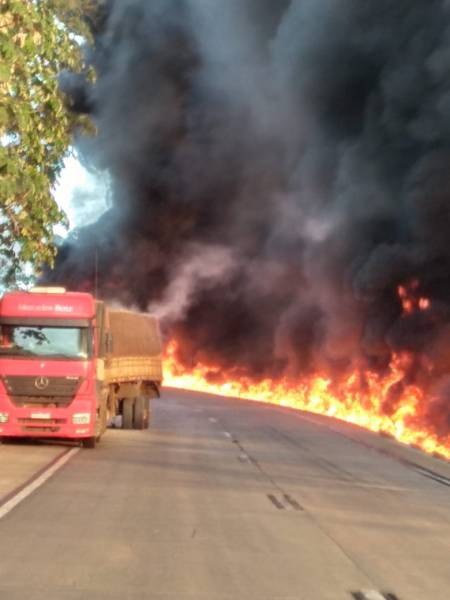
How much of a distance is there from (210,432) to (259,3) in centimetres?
5214

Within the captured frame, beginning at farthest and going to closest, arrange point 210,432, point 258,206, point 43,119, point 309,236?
point 258,206 → point 309,236 → point 210,432 → point 43,119

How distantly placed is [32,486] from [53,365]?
5774 millimetres

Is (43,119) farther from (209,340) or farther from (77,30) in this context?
(209,340)

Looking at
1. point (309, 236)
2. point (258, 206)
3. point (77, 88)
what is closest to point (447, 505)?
point (309, 236)

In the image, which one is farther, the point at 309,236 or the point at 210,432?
the point at 309,236

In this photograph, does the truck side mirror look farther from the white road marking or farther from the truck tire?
the white road marking

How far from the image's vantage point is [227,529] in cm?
1059

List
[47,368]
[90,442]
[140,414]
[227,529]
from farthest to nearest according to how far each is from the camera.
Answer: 1. [140,414]
2. [90,442]
3. [47,368]
4. [227,529]

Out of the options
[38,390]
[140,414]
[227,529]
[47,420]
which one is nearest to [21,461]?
[47,420]

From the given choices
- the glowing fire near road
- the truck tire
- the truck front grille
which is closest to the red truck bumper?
the truck front grille

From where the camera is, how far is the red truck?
19172 millimetres

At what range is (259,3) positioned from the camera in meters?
72.0

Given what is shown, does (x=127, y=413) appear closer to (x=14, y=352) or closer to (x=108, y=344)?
(x=108, y=344)

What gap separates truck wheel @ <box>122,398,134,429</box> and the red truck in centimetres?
457
